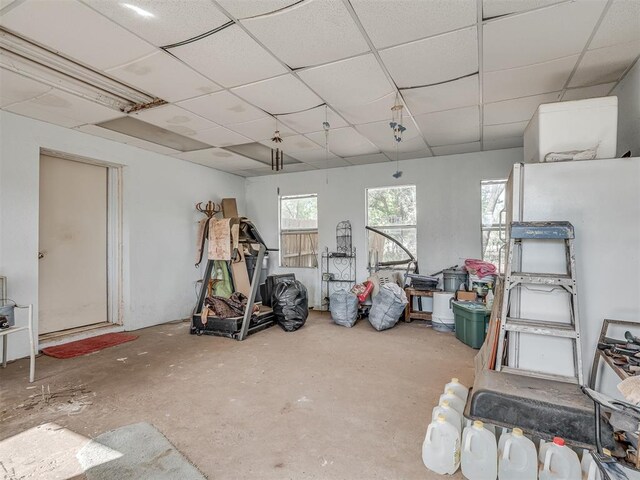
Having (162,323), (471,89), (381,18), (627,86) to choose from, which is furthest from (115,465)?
(627,86)

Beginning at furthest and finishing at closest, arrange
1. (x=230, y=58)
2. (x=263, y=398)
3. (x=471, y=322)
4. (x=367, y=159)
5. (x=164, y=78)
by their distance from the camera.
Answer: (x=367, y=159) → (x=471, y=322) → (x=164, y=78) → (x=263, y=398) → (x=230, y=58)

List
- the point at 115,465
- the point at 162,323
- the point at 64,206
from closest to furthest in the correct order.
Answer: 1. the point at 115,465
2. the point at 64,206
3. the point at 162,323

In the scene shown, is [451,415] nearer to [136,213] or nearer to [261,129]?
[261,129]

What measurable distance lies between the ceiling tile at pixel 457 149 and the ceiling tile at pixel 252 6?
133 inches

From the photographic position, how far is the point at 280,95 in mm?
2939

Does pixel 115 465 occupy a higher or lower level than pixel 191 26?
lower

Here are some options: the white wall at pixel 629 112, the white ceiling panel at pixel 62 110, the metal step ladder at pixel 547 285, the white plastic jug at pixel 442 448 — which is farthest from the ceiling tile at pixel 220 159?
the white wall at pixel 629 112

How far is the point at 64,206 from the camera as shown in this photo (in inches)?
155

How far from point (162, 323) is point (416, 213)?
4.27 m

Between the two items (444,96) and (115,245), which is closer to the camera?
(444,96)

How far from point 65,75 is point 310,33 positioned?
2085 mm

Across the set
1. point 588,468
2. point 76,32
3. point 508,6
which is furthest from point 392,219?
point 76,32

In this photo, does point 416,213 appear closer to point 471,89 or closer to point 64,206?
point 471,89

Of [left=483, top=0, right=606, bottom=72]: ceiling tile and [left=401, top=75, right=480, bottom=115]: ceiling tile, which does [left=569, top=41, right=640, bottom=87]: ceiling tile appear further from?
[left=401, top=75, right=480, bottom=115]: ceiling tile
